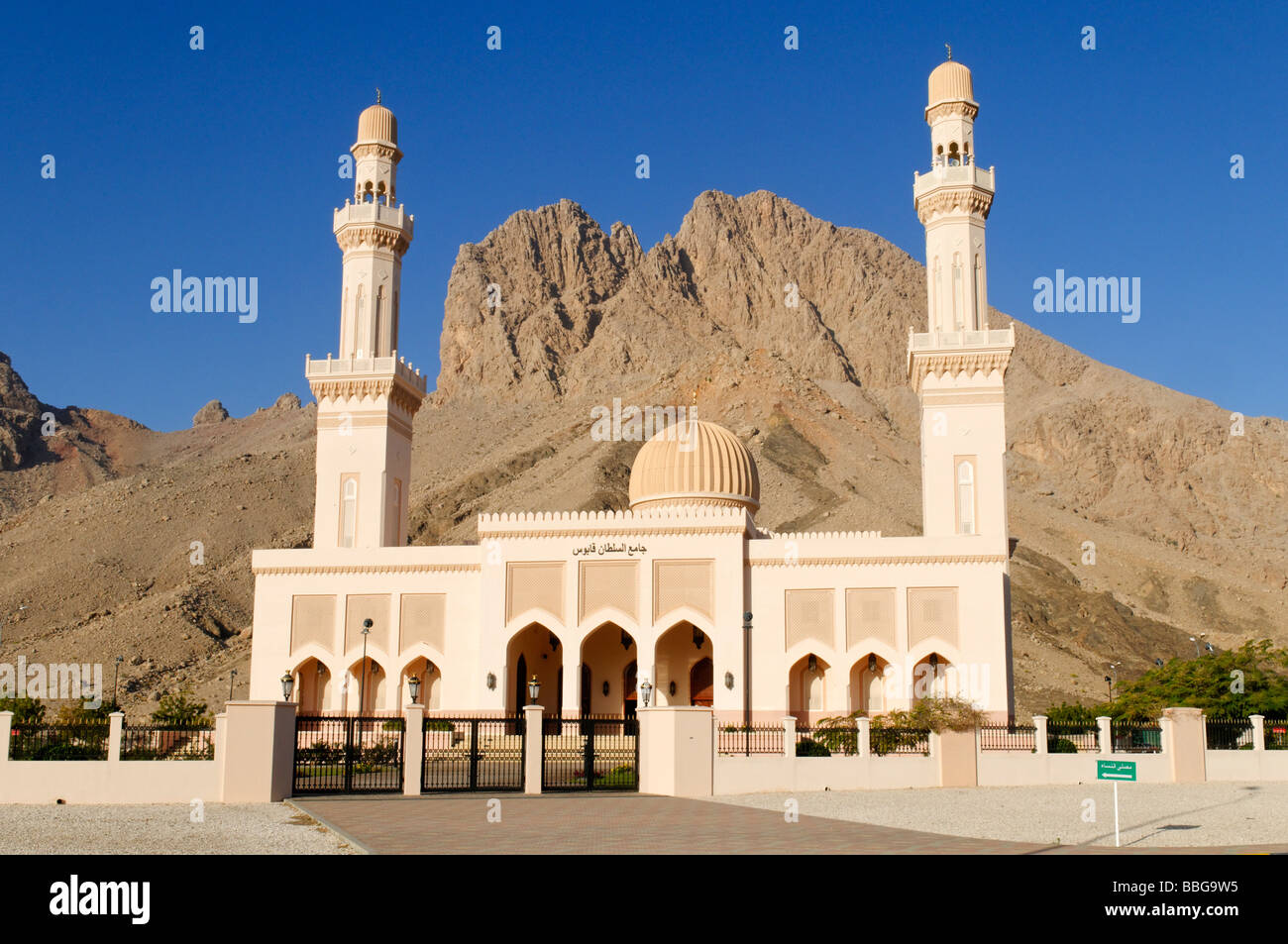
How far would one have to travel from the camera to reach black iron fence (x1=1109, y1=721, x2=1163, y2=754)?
22250 millimetres

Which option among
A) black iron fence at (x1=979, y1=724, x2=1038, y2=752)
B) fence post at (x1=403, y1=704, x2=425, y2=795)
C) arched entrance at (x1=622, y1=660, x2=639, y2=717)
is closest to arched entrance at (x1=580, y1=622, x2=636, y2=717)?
arched entrance at (x1=622, y1=660, x2=639, y2=717)

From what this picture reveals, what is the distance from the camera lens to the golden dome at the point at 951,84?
31.5 metres

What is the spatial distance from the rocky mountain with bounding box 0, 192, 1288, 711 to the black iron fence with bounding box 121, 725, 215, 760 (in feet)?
99.3

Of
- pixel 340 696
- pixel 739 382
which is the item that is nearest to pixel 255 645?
pixel 340 696

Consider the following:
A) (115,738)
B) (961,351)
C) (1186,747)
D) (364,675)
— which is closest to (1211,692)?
(961,351)

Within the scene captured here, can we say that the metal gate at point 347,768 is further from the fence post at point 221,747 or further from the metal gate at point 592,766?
the metal gate at point 592,766

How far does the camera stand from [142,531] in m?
74.8

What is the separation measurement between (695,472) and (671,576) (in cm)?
393

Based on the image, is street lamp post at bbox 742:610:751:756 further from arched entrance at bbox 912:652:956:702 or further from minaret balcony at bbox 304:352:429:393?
minaret balcony at bbox 304:352:429:393

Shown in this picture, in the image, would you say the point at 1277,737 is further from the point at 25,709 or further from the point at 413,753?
the point at 25,709

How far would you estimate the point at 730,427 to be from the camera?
271 ft

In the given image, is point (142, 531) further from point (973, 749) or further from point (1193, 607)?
point (973, 749)

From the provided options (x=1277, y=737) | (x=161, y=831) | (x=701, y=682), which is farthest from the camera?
(x=701, y=682)
